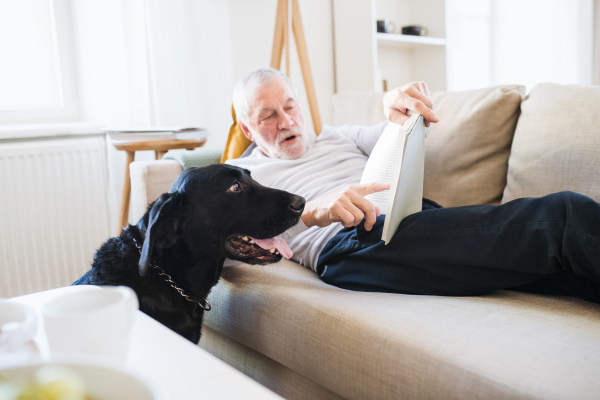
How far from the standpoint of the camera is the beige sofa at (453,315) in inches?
30.9

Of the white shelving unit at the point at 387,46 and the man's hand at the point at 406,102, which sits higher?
the white shelving unit at the point at 387,46

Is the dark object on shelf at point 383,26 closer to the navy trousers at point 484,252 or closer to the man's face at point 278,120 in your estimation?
the man's face at point 278,120

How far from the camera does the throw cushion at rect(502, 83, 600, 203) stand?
1.32 metres

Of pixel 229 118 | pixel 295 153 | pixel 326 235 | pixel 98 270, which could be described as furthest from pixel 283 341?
pixel 229 118

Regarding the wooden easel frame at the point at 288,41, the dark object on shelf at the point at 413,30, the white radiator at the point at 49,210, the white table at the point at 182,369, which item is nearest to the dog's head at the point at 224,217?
the white table at the point at 182,369

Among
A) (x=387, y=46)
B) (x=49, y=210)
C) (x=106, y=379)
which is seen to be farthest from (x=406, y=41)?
(x=106, y=379)

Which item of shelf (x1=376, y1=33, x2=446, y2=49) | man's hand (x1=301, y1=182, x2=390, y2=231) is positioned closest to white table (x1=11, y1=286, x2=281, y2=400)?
man's hand (x1=301, y1=182, x2=390, y2=231)

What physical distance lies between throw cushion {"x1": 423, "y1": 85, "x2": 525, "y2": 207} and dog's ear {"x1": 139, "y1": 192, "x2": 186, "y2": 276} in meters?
0.91

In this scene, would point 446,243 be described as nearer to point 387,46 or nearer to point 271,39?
point 271,39

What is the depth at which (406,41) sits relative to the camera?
3244mm

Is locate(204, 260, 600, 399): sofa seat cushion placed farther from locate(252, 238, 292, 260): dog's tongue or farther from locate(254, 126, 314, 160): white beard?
locate(254, 126, 314, 160): white beard

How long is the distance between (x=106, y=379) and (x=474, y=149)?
1.45 meters

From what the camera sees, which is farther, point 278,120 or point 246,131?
point 246,131

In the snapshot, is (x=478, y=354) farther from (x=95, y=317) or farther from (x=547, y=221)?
(x=95, y=317)
